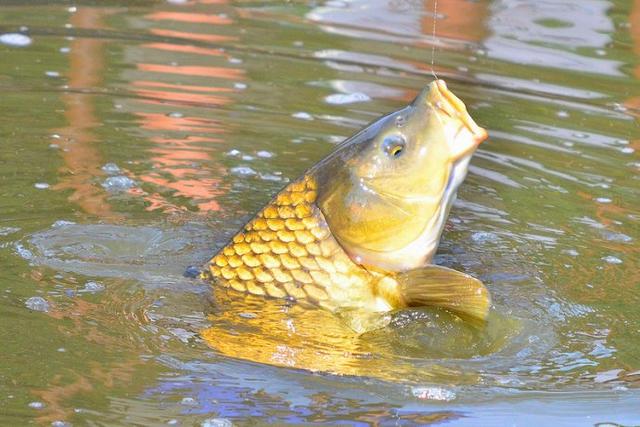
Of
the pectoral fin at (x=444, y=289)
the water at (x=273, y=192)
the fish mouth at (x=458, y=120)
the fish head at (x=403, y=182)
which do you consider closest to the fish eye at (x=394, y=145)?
the fish head at (x=403, y=182)

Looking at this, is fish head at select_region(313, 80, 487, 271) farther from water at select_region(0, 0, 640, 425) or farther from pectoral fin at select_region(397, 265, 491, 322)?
water at select_region(0, 0, 640, 425)

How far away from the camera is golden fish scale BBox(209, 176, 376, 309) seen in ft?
10.8

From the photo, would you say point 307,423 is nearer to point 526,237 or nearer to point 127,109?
point 526,237

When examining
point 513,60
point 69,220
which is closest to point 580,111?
point 513,60

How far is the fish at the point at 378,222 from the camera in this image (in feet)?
10.5

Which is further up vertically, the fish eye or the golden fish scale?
the fish eye

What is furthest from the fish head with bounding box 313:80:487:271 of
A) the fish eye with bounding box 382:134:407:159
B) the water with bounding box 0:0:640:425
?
the water with bounding box 0:0:640:425

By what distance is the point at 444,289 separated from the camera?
3.20 metres

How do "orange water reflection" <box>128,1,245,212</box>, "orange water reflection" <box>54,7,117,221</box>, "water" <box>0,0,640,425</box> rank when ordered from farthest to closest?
"orange water reflection" <box>128,1,245,212</box> < "orange water reflection" <box>54,7,117,221</box> < "water" <box>0,0,640,425</box>

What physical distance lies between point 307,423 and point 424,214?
0.67 meters

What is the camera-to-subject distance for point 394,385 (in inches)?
119

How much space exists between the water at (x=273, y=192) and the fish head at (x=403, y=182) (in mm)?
251

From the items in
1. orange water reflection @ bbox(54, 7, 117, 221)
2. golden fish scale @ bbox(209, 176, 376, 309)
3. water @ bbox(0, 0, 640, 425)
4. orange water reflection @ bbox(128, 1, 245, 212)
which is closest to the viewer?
water @ bbox(0, 0, 640, 425)

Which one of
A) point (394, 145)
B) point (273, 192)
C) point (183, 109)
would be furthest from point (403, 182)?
point (183, 109)
